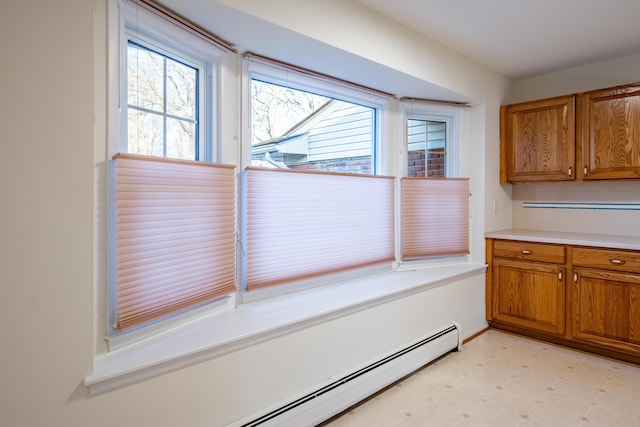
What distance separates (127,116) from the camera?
64.9 inches

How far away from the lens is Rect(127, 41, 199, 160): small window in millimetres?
1692

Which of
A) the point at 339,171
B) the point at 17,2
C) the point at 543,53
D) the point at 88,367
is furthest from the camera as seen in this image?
the point at 543,53

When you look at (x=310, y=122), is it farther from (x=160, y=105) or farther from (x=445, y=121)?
(x=445, y=121)

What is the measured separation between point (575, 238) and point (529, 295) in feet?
1.94

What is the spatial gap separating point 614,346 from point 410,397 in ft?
5.52

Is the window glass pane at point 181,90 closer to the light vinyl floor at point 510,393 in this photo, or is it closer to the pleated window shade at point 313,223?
the pleated window shade at point 313,223

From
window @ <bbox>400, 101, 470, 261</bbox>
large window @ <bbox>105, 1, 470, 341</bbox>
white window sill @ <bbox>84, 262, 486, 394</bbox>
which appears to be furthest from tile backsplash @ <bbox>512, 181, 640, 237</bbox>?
white window sill @ <bbox>84, 262, 486, 394</bbox>

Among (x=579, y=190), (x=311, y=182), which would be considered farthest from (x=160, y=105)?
(x=579, y=190)

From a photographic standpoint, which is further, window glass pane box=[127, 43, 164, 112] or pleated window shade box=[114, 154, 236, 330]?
window glass pane box=[127, 43, 164, 112]

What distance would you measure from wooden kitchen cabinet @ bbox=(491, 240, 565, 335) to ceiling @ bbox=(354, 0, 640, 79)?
155 centimetres

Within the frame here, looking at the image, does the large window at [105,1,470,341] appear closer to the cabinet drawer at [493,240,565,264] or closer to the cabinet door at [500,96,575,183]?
the cabinet drawer at [493,240,565,264]

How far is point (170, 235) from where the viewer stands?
1.70 metres

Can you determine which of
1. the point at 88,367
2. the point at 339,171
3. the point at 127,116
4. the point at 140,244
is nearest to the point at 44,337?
the point at 88,367

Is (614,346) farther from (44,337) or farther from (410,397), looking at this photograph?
(44,337)
